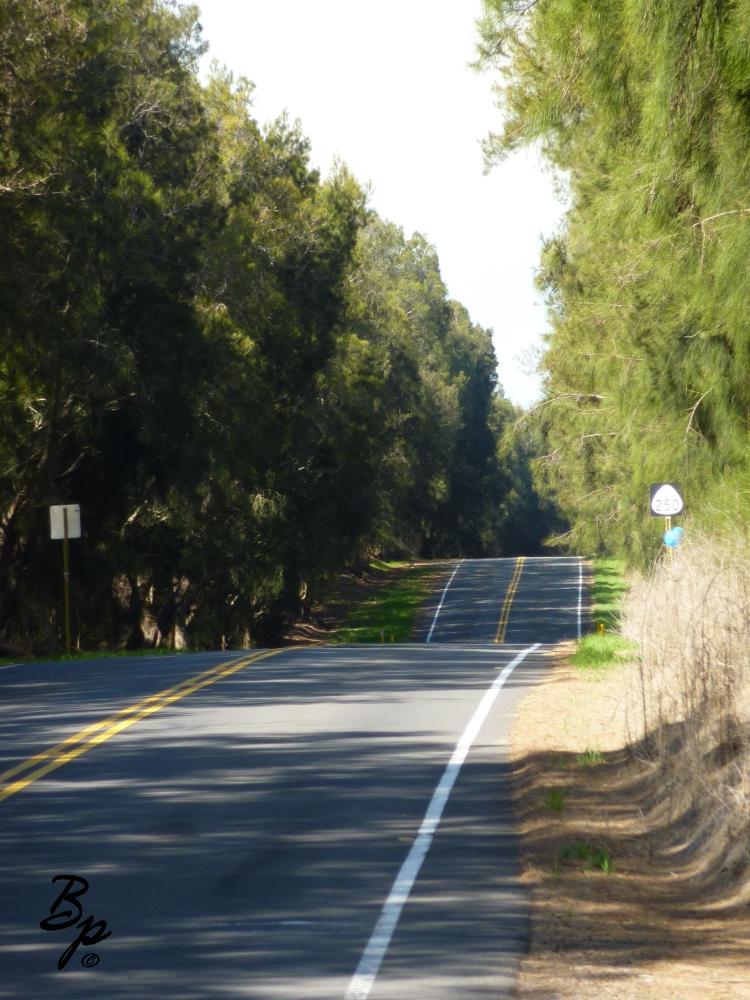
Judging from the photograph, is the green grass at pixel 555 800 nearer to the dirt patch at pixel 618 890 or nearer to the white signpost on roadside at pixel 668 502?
the dirt patch at pixel 618 890

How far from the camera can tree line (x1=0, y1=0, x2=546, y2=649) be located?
100 feet

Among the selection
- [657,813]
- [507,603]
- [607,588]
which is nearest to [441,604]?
[507,603]

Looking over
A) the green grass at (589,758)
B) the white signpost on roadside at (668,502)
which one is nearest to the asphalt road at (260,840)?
the green grass at (589,758)

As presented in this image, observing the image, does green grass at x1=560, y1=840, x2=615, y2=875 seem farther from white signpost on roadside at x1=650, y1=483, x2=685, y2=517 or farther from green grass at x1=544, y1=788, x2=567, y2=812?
white signpost on roadside at x1=650, y1=483, x2=685, y2=517

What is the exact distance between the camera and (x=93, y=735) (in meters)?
15.5

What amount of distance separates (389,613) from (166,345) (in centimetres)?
2548

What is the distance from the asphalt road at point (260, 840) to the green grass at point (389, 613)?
3201 cm

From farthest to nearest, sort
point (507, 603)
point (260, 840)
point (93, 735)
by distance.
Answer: point (507, 603), point (93, 735), point (260, 840)

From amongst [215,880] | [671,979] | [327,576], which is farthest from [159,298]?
[671,979]

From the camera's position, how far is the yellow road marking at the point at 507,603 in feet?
174

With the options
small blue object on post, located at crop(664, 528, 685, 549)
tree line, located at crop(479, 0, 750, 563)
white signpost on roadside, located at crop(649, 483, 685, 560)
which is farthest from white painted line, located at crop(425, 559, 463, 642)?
small blue object on post, located at crop(664, 528, 685, 549)

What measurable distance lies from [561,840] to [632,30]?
635 cm

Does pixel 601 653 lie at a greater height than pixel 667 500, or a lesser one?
lesser

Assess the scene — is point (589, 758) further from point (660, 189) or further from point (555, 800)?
point (660, 189)
